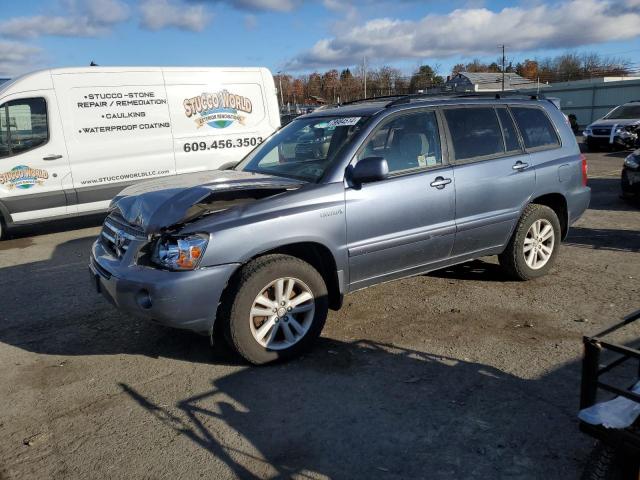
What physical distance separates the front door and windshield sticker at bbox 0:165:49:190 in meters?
6.30

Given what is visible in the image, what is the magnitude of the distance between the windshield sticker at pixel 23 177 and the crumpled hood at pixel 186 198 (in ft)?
16.2

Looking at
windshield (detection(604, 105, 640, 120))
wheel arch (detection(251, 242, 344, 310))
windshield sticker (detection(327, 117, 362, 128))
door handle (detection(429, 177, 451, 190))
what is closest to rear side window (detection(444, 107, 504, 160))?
door handle (detection(429, 177, 451, 190))

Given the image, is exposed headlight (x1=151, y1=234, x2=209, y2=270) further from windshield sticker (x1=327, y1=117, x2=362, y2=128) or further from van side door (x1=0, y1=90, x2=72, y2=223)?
van side door (x1=0, y1=90, x2=72, y2=223)

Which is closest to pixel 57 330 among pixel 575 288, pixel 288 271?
pixel 288 271

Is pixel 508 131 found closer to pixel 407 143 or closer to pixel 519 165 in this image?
pixel 519 165

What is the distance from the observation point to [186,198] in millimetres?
3807

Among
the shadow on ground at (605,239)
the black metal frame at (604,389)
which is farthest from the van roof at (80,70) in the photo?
the black metal frame at (604,389)

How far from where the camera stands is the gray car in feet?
12.0

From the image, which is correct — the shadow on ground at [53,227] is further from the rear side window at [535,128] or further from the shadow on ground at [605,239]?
the shadow on ground at [605,239]

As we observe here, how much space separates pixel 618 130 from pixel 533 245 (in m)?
15.6

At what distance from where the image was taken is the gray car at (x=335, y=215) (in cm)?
364

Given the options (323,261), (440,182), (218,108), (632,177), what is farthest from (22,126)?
(632,177)

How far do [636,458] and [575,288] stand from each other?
346 cm

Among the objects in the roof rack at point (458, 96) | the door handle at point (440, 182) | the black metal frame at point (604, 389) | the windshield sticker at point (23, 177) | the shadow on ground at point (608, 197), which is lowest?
the shadow on ground at point (608, 197)
